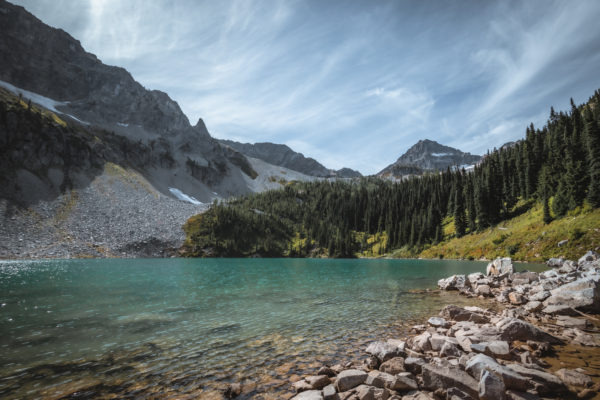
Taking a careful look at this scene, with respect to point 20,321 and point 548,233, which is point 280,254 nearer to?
point 548,233

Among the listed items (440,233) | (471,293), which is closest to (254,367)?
(471,293)

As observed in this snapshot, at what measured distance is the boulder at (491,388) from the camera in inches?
285

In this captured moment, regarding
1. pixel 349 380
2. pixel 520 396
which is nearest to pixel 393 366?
pixel 349 380

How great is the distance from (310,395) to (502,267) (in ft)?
116

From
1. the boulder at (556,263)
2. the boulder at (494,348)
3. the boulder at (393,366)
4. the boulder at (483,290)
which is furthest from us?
the boulder at (556,263)

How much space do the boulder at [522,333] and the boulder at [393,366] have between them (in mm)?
6113

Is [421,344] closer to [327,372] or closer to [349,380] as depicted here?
[327,372]

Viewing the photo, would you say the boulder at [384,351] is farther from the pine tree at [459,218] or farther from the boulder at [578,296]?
the pine tree at [459,218]

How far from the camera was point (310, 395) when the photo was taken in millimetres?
8438

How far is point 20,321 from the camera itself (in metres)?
18.6

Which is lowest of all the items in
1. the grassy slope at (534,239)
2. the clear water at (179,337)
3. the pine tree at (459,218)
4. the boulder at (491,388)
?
the clear water at (179,337)

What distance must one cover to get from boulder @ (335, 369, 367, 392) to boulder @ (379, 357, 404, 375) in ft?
4.45

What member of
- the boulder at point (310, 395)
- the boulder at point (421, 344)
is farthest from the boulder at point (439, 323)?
the boulder at point (310, 395)

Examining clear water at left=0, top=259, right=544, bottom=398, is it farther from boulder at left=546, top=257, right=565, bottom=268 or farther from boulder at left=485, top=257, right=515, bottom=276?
boulder at left=546, top=257, right=565, bottom=268
